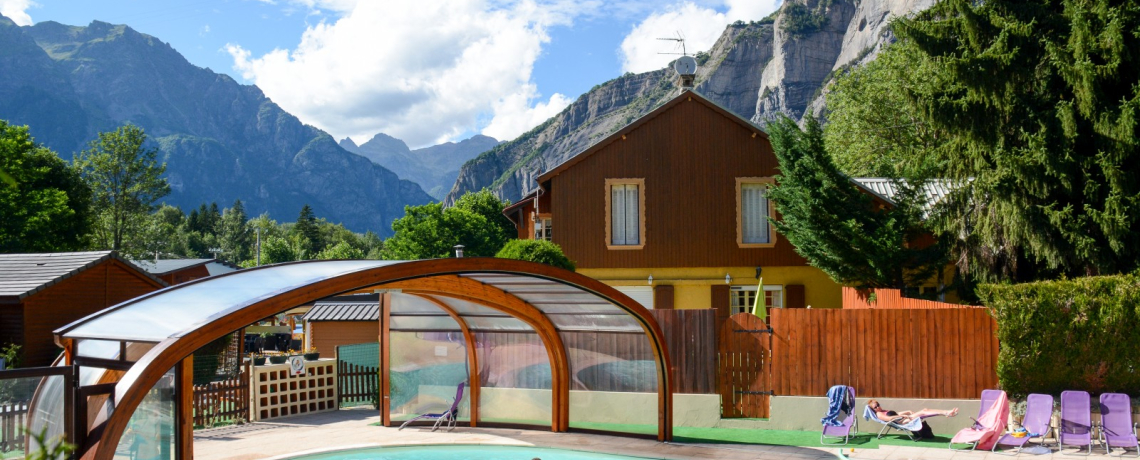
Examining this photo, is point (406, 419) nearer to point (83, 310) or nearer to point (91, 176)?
point (83, 310)

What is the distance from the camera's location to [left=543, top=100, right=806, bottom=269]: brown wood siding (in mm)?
23266

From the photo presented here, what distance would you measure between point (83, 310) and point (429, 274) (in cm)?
1632

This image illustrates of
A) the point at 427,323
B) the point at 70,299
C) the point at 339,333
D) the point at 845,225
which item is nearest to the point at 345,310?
the point at 339,333

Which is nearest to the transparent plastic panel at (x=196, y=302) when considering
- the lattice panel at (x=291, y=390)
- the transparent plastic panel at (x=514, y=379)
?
the transparent plastic panel at (x=514, y=379)

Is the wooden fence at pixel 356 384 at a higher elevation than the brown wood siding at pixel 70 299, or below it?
below

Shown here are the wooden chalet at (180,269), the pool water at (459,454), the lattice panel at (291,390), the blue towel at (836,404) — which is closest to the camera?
the pool water at (459,454)

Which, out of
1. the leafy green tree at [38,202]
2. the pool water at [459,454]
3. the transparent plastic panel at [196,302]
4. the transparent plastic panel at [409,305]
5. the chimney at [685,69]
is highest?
the chimney at [685,69]

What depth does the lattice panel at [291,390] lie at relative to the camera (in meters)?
16.7

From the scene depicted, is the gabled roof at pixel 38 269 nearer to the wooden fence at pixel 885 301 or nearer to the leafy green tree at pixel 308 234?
the wooden fence at pixel 885 301

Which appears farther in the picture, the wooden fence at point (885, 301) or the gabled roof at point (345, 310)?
the gabled roof at point (345, 310)

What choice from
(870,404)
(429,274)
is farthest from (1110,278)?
(429,274)

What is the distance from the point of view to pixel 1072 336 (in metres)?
12.7

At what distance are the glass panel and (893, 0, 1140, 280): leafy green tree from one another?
14.8 meters

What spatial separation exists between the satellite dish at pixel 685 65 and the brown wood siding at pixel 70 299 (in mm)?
16033
